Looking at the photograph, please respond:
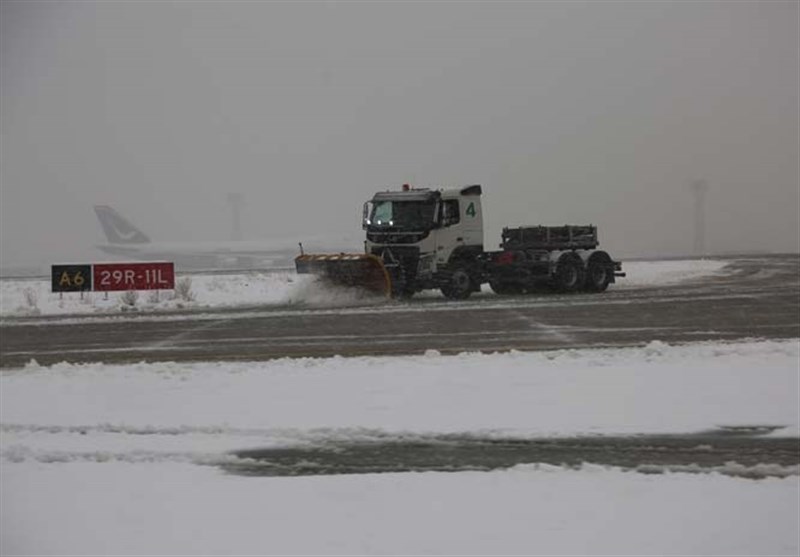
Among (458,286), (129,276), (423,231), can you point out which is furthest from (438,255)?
(129,276)

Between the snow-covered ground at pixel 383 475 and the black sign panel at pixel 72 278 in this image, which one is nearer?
the snow-covered ground at pixel 383 475

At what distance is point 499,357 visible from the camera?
1214cm

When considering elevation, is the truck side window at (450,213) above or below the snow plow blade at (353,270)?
above

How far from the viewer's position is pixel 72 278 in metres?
27.9

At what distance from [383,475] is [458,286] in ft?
56.9

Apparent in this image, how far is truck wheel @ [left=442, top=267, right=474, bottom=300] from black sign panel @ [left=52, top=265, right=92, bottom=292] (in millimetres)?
12520

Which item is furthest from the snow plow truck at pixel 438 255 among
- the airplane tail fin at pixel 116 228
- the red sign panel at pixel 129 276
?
the airplane tail fin at pixel 116 228

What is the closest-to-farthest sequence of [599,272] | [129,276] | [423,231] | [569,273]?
[423,231]
[569,273]
[599,272]
[129,276]

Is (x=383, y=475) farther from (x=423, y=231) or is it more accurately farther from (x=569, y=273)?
(x=569, y=273)

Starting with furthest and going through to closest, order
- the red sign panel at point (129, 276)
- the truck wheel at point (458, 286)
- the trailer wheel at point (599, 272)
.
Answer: the red sign panel at point (129, 276), the trailer wheel at point (599, 272), the truck wheel at point (458, 286)

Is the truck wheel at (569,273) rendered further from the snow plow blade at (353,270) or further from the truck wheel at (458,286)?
the snow plow blade at (353,270)

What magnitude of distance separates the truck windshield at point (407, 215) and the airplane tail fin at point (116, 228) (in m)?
39.2

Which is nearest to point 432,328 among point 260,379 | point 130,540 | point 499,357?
point 499,357

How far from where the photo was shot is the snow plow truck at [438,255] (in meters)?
23.0
